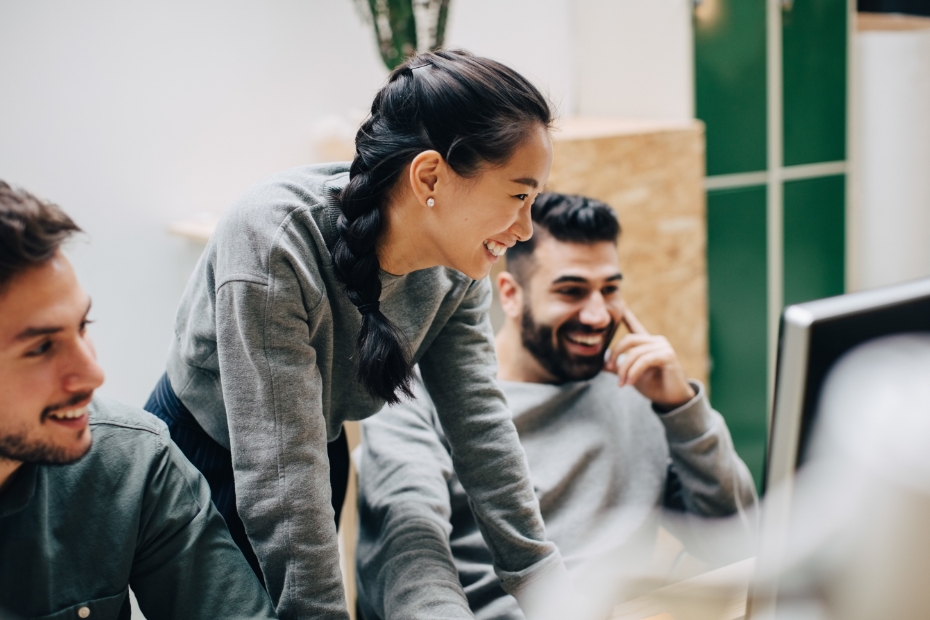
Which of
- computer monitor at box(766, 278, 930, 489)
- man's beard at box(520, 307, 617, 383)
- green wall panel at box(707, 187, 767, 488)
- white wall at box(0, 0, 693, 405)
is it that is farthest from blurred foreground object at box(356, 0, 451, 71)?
computer monitor at box(766, 278, 930, 489)

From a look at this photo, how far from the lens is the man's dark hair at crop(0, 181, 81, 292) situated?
0.75 metres

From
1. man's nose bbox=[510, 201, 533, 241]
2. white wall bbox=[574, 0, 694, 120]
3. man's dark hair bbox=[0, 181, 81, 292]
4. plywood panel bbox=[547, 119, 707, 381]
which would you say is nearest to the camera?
man's dark hair bbox=[0, 181, 81, 292]

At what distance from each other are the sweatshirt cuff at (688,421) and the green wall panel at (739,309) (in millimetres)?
1104

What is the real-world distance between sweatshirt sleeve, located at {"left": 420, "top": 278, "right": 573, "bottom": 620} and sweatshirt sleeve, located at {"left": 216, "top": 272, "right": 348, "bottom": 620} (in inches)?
12.0

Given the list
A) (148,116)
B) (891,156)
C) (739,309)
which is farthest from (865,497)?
(891,156)

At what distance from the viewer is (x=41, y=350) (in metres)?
0.78

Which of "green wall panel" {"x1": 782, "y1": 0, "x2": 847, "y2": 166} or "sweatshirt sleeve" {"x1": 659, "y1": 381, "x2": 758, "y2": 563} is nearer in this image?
"sweatshirt sleeve" {"x1": 659, "y1": 381, "x2": 758, "y2": 563}

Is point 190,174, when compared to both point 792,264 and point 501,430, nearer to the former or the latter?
point 501,430

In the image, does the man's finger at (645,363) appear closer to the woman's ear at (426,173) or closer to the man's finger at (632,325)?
A: the man's finger at (632,325)

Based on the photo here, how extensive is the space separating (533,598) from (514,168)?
56 centimetres

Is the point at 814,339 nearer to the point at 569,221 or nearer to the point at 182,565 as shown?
the point at 182,565

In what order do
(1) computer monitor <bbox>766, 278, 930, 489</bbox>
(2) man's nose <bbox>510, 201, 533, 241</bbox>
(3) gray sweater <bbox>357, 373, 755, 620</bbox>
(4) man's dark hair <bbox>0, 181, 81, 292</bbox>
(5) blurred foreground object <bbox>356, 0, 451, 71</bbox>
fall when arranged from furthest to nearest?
(5) blurred foreground object <bbox>356, 0, 451, 71</bbox> → (3) gray sweater <bbox>357, 373, 755, 620</bbox> → (2) man's nose <bbox>510, 201, 533, 241</bbox> → (4) man's dark hair <bbox>0, 181, 81, 292</bbox> → (1) computer monitor <bbox>766, 278, 930, 489</bbox>

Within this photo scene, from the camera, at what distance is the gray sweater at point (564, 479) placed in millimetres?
1295

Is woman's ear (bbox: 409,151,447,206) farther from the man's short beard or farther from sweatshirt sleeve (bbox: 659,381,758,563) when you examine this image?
sweatshirt sleeve (bbox: 659,381,758,563)
